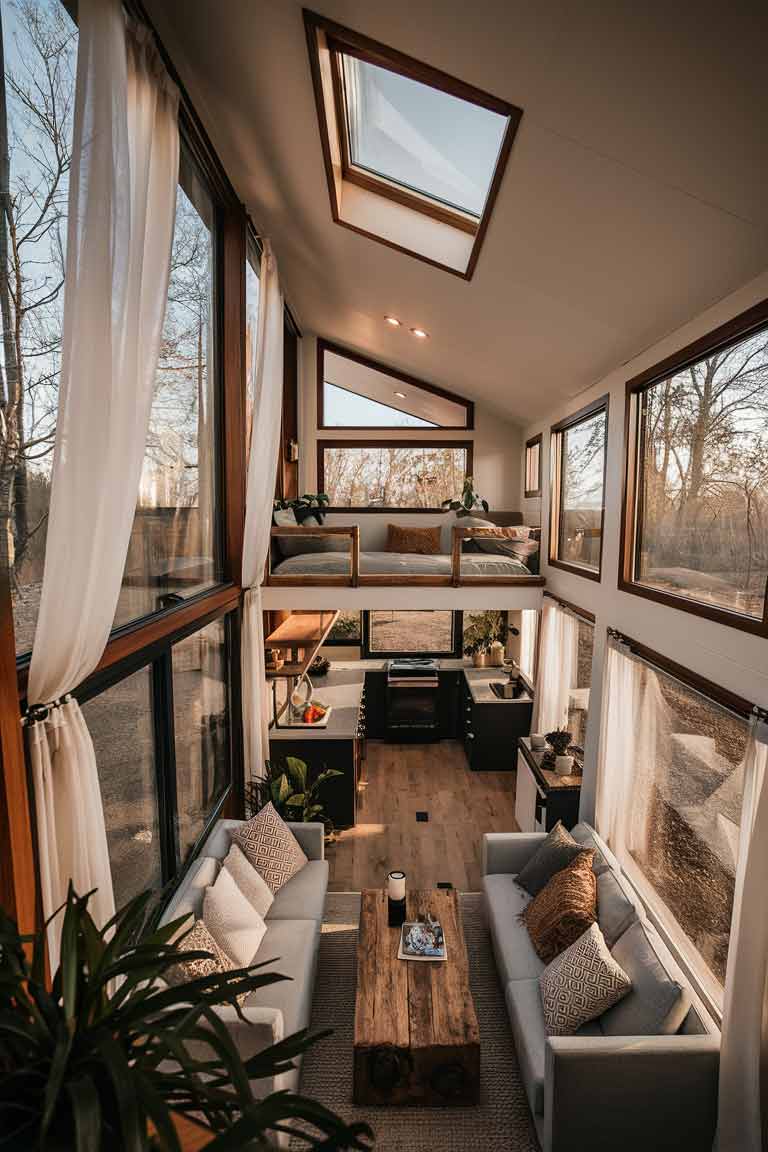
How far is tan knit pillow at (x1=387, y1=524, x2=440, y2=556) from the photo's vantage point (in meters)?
6.96

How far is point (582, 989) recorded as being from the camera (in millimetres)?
2699

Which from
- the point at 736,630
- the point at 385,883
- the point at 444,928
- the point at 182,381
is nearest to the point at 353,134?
the point at 182,381

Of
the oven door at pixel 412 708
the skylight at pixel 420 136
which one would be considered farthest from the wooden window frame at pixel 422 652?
the skylight at pixel 420 136

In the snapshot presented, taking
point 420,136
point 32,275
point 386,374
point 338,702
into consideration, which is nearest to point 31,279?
point 32,275

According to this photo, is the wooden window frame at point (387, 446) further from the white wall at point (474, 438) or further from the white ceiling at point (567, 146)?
the white ceiling at point (567, 146)

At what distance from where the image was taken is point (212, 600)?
364cm

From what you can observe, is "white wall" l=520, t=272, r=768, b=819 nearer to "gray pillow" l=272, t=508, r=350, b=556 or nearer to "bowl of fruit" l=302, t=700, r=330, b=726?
"gray pillow" l=272, t=508, r=350, b=556

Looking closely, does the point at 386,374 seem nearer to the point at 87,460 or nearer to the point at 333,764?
the point at 333,764

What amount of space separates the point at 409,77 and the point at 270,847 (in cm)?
390

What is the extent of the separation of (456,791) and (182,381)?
14.8 ft

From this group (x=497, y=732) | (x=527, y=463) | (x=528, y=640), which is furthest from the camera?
(x=527, y=463)

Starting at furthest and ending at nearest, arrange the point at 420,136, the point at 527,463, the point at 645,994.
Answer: the point at 527,463, the point at 420,136, the point at 645,994

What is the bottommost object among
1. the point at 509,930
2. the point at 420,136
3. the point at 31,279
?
the point at 509,930

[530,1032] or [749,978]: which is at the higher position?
[749,978]
